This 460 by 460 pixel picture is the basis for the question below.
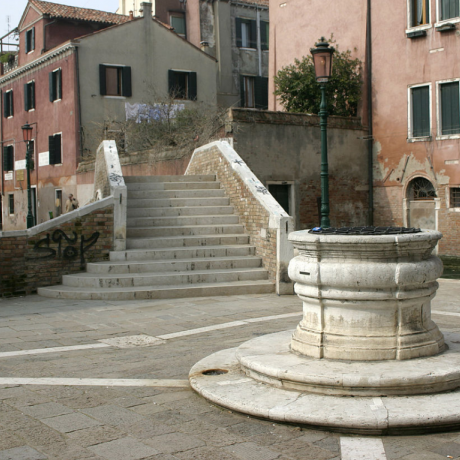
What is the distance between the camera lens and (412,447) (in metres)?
3.71

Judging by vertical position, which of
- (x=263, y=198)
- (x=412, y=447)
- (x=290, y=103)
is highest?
(x=290, y=103)

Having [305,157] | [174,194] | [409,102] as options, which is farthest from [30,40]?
[174,194]

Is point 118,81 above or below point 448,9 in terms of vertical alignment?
above

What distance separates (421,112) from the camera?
18547 millimetres

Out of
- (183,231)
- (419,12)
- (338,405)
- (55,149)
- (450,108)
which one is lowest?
(338,405)

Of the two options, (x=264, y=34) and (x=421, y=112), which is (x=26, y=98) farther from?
(x=421, y=112)

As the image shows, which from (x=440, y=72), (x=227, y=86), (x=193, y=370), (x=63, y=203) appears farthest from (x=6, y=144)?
(x=193, y=370)

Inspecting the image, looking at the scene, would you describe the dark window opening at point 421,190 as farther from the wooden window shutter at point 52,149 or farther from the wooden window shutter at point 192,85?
the wooden window shutter at point 52,149

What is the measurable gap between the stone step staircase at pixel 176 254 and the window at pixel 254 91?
60.7 feet

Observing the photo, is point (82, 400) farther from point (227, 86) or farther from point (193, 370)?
point (227, 86)

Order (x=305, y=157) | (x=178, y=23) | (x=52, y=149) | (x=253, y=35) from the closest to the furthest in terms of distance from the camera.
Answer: (x=305, y=157) < (x=52, y=149) < (x=253, y=35) < (x=178, y=23)

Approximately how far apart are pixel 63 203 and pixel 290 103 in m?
12.4

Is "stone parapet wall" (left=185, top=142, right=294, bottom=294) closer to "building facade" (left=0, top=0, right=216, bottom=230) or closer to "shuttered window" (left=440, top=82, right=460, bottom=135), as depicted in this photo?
"shuttered window" (left=440, top=82, right=460, bottom=135)

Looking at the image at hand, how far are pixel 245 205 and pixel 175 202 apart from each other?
5.33 feet
